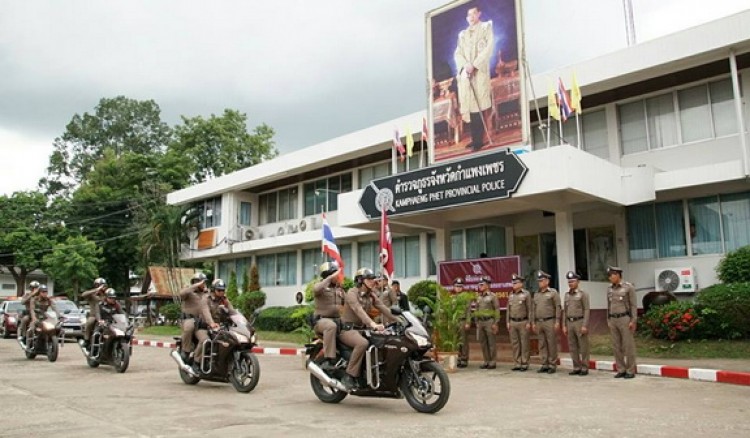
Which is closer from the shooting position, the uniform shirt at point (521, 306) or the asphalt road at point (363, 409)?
the asphalt road at point (363, 409)

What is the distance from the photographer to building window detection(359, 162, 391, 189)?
23.5 m

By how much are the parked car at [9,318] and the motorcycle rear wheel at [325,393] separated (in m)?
18.8

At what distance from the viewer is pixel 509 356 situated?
1360 centimetres

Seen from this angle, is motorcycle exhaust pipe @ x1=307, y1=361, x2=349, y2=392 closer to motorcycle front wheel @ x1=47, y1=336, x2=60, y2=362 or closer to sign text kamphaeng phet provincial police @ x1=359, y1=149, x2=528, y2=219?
sign text kamphaeng phet provincial police @ x1=359, y1=149, x2=528, y2=219

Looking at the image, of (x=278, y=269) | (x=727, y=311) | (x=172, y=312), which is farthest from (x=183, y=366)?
(x=172, y=312)

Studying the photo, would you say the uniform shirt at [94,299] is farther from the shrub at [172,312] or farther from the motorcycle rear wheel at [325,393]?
the shrub at [172,312]

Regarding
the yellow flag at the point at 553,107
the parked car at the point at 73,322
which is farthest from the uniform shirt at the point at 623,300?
the parked car at the point at 73,322

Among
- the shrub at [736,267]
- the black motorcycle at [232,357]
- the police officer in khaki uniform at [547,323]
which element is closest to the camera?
the black motorcycle at [232,357]

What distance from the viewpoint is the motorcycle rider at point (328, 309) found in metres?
7.71

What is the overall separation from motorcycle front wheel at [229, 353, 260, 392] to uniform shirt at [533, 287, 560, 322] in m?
5.47

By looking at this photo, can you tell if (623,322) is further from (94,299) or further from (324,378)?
(94,299)

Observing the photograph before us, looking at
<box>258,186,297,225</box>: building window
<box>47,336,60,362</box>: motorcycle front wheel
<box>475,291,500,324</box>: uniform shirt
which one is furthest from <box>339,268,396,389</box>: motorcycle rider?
<box>258,186,297,225</box>: building window

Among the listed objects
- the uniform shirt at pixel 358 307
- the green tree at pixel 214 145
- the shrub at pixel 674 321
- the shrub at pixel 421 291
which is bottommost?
the shrub at pixel 674 321

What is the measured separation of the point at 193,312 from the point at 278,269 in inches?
721
